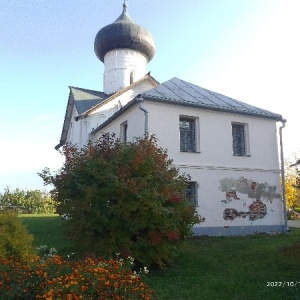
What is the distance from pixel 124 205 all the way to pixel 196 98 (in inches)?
328

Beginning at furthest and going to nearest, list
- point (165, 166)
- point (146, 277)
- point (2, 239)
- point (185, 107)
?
point (185, 107)
point (165, 166)
point (146, 277)
point (2, 239)

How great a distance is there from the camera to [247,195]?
14.6 m

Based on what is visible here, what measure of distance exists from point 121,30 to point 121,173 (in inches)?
648

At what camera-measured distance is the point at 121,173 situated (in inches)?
311

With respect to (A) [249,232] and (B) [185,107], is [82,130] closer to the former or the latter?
(B) [185,107]

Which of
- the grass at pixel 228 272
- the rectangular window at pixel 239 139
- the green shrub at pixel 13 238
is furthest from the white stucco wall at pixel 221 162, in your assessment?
the green shrub at pixel 13 238

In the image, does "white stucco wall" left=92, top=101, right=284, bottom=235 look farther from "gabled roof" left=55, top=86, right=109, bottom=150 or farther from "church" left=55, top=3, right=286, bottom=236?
"gabled roof" left=55, top=86, right=109, bottom=150

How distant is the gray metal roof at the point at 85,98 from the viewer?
20531mm

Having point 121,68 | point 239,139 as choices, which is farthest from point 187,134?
point 121,68

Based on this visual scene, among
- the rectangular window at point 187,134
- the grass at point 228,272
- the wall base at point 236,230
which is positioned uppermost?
the rectangular window at point 187,134

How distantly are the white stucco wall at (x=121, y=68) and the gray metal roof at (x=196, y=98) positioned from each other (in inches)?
241

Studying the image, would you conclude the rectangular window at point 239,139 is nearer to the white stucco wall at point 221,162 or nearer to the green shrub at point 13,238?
the white stucco wall at point 221,162

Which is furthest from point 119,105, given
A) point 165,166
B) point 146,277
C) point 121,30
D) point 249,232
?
point 146,277

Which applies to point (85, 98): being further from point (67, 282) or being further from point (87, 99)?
point (67, 282)
